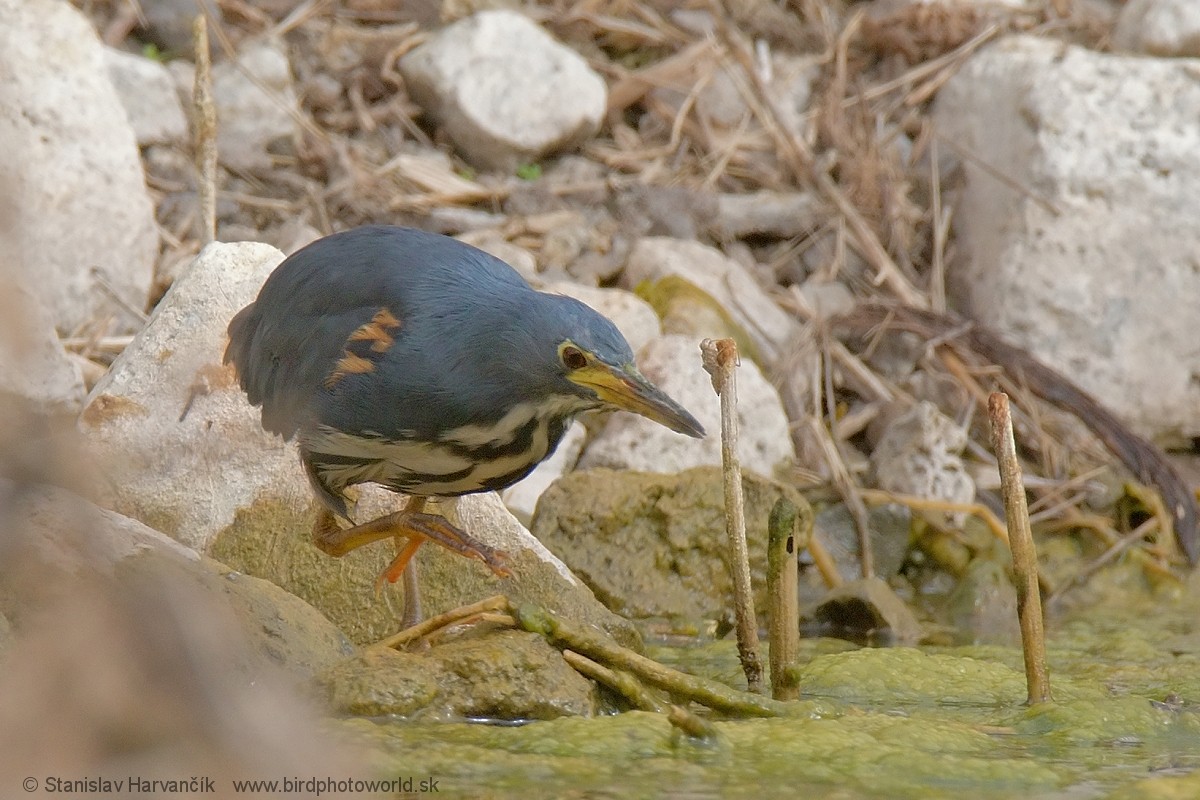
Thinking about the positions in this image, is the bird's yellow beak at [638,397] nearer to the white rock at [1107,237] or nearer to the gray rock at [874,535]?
the gray rock at [874,535]

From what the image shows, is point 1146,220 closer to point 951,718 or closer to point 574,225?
point 574,225

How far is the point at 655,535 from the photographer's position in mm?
6367

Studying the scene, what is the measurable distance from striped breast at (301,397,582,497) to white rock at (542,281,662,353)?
2.96 meters

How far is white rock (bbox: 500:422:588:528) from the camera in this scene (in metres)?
6.62

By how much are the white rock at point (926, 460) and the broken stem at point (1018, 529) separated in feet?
8.87

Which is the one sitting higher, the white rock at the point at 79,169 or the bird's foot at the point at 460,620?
the bird's foot at the point at 460,620

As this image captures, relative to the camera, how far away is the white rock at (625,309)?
24.8 feet

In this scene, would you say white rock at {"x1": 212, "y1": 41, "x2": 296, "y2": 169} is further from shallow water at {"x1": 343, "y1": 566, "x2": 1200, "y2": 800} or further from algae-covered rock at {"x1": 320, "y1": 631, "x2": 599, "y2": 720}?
algae-covered rock at {"x1": 320, "y1": 631, "x2": 599, "y2": 720}

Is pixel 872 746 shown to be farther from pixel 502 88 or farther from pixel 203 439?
pixel 502 88

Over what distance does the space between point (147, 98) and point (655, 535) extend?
4012 mm

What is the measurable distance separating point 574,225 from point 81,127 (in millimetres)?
2596

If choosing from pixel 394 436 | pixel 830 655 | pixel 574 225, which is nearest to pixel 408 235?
pixel 394 436

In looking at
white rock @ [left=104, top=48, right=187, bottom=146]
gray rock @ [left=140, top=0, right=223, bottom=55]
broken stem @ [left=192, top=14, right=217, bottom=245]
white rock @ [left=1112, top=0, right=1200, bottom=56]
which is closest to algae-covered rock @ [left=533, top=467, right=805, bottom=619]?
broken stem @ [left=192, top=14, right=217, bottom=245]

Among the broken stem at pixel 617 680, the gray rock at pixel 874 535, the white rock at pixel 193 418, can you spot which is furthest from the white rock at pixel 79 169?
the broken stem at pixel 617 680
